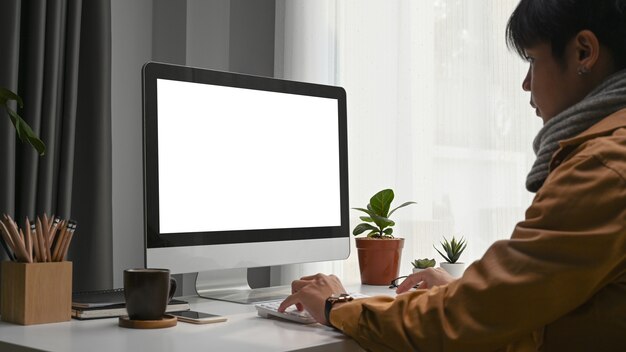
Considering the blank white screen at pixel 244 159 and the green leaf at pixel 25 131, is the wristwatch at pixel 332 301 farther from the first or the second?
the green leaf at pixel 25 131

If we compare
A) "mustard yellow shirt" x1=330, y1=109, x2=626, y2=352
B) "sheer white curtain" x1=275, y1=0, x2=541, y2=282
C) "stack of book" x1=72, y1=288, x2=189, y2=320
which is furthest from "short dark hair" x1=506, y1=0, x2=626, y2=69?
"sheer white curtain" x1=275, y1=0, x2=541, y2=282

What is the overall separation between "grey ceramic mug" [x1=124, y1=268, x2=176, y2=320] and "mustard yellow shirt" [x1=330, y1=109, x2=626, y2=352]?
0.45 m

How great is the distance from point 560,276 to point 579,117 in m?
0.25

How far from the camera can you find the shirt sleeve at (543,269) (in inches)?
37.1

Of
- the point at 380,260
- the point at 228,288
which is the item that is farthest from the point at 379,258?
the point at 228,288

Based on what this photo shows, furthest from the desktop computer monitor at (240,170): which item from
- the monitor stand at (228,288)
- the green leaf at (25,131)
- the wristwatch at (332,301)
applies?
the wristwatch at (332,301)

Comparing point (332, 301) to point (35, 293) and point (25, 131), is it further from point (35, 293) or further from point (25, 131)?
point (25, 131)

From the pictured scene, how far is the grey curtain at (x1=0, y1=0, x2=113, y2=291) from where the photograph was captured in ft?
7.73

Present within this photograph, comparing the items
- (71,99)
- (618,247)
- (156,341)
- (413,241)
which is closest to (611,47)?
(618,247)

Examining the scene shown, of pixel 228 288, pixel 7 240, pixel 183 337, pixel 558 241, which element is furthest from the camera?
pixel 228 288

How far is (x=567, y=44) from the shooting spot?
3.68 feet

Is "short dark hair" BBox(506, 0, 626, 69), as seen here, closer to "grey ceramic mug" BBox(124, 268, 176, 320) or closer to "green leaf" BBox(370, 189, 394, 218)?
"grey ceramic mug" BBox(124, 268, 176, 320)

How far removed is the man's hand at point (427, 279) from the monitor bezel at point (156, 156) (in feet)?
1.03

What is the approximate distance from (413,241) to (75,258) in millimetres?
1093
